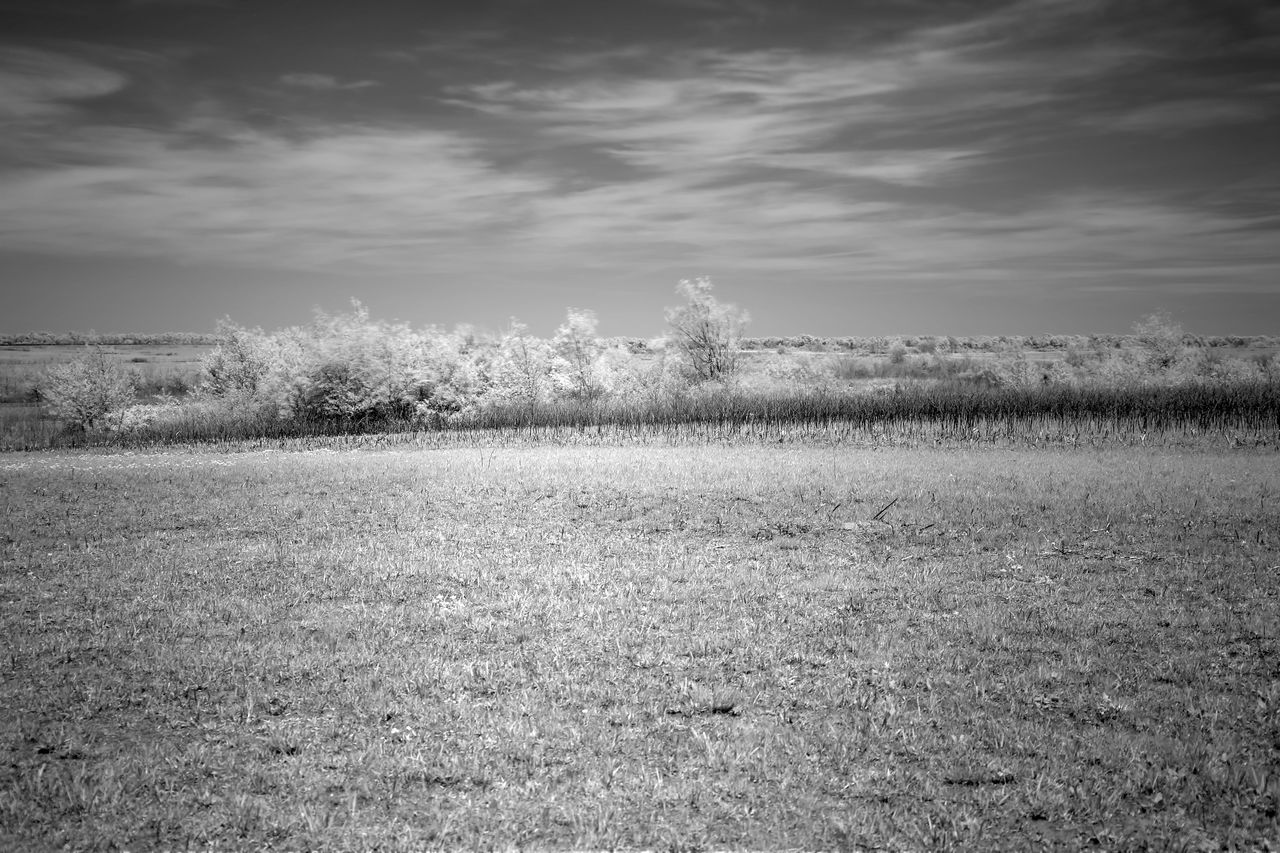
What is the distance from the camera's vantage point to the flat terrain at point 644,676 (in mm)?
6531

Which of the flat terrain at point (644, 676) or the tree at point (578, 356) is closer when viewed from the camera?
the flat terrain at point (644, 676)

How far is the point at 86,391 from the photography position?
5281cm

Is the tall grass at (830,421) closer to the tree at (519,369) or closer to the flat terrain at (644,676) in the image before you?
the tree at (519,369)

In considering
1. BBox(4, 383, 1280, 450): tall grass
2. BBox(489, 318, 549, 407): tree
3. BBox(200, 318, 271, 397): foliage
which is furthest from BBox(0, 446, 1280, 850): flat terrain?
BBox(200, 318, 271, 397): foliage

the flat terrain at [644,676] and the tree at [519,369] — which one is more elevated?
the tree at [519,369]

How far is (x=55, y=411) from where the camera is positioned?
5259cm

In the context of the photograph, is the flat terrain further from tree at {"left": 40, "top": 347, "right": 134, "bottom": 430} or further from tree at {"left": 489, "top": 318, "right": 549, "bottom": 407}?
tree at {"left": 40, "top": 347, "right": 134, "bottom": 430}

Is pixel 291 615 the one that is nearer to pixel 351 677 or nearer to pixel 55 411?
pixel 351 677

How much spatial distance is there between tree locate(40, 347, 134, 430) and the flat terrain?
38686 mm

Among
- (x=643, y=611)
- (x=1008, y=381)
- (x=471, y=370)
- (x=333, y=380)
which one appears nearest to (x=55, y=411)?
(x=333, y=380)

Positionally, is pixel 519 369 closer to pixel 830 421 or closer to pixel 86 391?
pixel 830 421

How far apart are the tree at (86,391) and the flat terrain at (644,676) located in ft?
127

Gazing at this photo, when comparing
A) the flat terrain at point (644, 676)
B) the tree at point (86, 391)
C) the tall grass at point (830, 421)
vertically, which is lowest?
the flat terrain at point (644, 676)

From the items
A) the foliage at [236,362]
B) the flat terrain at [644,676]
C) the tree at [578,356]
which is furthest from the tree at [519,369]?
the flat terrain at [644,676]
